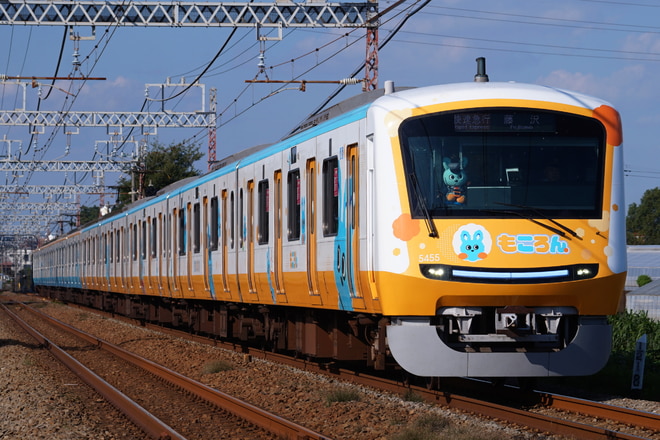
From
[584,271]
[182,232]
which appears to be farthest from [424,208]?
[182,232]

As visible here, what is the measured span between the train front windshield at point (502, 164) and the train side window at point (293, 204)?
3.39 metres

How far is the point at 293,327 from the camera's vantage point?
14.7 m

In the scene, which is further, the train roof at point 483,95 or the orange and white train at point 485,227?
the train roof at point 483,95

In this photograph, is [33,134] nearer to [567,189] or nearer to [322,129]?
[322,129]

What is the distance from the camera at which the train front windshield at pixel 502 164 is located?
986cm

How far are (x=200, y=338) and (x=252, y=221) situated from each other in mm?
7017

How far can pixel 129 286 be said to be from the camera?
28.3 meters

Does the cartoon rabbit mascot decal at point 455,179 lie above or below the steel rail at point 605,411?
above

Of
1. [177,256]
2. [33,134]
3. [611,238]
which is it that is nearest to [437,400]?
[611,238]

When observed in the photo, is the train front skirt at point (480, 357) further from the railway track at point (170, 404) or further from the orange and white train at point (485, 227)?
the railway track at point (170, 404)

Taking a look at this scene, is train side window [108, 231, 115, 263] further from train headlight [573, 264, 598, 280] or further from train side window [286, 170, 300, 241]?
train headlight [573, 264, 598, 280]

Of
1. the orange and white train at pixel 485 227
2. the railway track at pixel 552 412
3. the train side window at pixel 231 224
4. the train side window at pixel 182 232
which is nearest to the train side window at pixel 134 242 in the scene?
the train side window at pixel 182 232

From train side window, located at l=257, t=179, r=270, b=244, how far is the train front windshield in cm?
495

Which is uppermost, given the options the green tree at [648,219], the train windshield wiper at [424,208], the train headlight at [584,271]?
the green tree at [648,219]
